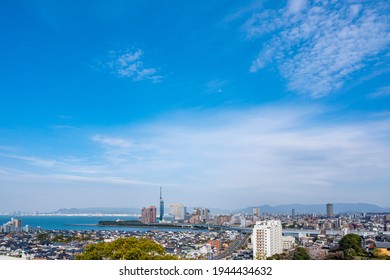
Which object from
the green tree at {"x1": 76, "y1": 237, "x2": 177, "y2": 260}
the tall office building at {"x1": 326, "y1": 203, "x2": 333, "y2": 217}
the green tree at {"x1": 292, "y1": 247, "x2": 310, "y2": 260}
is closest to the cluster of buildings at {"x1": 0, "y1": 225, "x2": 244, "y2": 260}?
the green tree at {"x1": 76, "y1": 237, "x2": 177, "y2": 260}

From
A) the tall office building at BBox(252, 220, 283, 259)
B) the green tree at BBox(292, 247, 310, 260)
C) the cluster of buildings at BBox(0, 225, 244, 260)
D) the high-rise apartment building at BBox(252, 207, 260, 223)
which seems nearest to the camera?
the cluster of buildings at BBox(0, 225, 244, 260)

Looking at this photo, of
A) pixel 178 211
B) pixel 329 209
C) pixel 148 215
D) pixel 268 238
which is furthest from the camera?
pixel 178 211

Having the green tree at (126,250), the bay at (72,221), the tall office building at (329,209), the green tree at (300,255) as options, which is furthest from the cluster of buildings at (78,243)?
the tall office building at (329,209)

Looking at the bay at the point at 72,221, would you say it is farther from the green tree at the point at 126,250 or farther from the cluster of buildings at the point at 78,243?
the green tree at the point at 126,250

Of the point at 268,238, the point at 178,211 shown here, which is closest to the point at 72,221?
the point at 178,211

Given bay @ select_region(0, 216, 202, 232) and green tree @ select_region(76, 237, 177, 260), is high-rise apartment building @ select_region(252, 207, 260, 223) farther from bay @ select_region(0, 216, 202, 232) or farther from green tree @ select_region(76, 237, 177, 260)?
green tree @ select_region(76, 237, 177, 260)

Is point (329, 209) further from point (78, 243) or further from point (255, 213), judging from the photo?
point (78, 243)

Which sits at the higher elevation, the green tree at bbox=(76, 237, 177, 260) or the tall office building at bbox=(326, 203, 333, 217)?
the tall office building at bbox=(326, 203, 333, 217)
